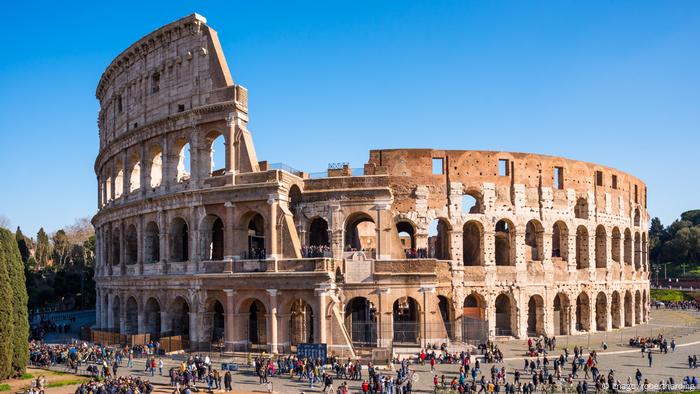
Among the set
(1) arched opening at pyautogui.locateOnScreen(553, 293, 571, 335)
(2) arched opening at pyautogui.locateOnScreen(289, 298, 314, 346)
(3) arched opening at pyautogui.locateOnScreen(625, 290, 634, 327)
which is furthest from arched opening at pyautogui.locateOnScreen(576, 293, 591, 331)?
(2) arched opening at pyautogui.locateOnScreen(289, 298, 314, 346)

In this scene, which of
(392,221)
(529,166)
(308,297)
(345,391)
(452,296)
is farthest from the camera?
(529,166)

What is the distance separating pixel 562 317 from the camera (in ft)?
127

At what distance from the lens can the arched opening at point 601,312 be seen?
135 ft

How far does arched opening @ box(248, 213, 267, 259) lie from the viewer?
32.8 metres

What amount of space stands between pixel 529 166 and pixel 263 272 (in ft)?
59.8

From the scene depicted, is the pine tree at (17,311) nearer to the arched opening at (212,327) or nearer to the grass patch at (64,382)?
the grass patch at (64,382)

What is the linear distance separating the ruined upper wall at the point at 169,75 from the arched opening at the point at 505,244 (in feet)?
61.7

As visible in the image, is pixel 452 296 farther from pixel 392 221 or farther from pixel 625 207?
pixel 625 207

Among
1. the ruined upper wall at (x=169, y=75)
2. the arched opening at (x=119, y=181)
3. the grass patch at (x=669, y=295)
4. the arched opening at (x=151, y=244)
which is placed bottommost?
the grass patch at (x=669, y=295)

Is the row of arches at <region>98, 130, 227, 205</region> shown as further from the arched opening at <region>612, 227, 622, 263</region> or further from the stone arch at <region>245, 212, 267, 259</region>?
the arched opening at <region>612, 227, 622, 263</region>

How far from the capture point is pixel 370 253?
1329 inches

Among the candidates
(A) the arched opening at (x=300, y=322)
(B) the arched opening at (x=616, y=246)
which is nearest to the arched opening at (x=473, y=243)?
(A) the arched opening at (x=300, y=322)

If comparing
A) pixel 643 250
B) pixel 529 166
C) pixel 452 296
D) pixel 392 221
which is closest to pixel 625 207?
pixel 643 250

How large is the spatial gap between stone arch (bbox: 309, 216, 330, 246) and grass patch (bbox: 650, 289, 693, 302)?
45.5 m
